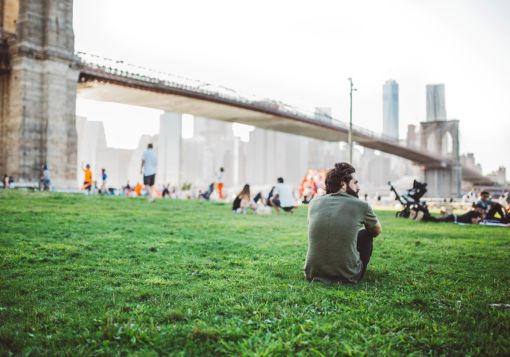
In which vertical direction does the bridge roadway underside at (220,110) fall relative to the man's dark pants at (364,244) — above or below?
above

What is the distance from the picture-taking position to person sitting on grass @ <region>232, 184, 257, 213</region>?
37.8 feet

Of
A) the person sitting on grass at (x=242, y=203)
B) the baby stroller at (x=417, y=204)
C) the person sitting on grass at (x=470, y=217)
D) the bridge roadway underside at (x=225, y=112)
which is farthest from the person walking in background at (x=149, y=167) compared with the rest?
the bridge roadway underside at (x=225, y=112)

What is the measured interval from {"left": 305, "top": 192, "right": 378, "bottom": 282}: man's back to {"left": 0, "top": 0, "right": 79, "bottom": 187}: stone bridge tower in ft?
66.3

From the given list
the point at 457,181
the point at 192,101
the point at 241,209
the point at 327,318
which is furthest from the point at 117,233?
the point at 457,181

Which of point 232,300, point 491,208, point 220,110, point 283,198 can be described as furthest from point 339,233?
point 220,110

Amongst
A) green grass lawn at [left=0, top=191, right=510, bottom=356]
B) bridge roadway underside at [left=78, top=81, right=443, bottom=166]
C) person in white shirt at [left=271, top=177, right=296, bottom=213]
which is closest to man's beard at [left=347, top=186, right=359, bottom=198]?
green grass lawn at [left=0, top=191, right=510, bottom=356]

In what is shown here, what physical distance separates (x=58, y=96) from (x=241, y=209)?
14660 mm

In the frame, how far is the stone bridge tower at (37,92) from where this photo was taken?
2044 centimetres

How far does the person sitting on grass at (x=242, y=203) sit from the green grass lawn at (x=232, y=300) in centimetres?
561

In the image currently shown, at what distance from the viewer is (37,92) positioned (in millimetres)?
21141

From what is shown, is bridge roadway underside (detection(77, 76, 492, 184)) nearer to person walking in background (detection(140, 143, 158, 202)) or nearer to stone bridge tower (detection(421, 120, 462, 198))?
stone bridge tower (detection(421, 120, 462, 198))

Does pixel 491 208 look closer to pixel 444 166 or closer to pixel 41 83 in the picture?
pixel 41 83

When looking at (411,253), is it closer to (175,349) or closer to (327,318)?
(327,318)

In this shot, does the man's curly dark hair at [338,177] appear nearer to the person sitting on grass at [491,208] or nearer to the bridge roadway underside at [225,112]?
the person sitting on grass at [491,208]
